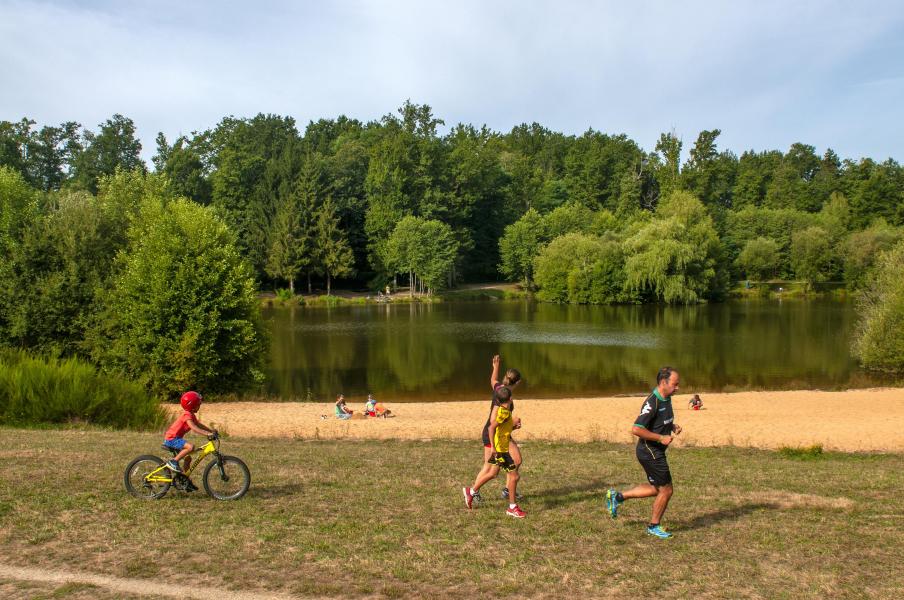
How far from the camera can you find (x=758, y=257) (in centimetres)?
8906

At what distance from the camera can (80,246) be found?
2661 centimetres

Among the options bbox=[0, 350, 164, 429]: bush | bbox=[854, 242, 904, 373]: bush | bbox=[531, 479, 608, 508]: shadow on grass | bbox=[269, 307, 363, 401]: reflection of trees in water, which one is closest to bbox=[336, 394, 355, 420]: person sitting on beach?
bbox=[0, 350, 164, 429]: bush

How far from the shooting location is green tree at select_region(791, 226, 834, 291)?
87.2 metres

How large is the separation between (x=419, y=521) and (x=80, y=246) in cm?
2401

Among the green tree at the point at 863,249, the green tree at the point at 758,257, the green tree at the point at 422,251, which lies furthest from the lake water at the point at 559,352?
the green tree at the point at 758,257

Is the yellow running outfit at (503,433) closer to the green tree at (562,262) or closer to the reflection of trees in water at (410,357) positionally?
the reflection of trees in water at (410,357)

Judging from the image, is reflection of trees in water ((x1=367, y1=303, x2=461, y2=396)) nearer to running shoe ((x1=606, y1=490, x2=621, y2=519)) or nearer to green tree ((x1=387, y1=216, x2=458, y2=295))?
running shoe ((x1=606, y1=490, x2=621, y2=519))

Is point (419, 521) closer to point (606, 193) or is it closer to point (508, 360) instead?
point (508, 360)

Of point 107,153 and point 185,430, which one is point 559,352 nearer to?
point 185,430

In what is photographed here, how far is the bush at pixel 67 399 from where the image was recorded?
16.5m

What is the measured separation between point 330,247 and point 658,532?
73409 millimetres

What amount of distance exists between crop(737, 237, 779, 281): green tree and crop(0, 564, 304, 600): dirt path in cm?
9324

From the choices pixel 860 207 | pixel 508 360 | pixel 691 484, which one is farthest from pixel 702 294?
pixel 691 484

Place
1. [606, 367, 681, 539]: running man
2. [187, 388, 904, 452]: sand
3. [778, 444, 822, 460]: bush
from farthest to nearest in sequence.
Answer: [187, 388, 904, 452]: sand
[778, 444, 822, 460]: bush
[606, 367, 681, 539]: running man
